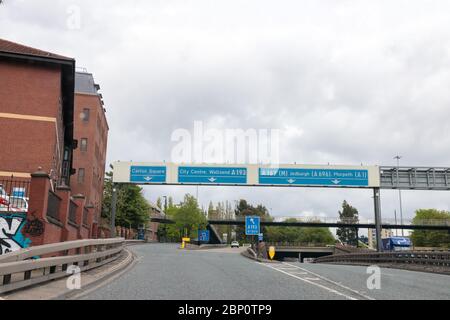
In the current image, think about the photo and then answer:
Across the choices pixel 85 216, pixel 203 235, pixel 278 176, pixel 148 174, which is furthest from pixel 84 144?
pixel 85 216

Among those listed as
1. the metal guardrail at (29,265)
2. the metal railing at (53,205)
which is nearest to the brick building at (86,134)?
the metal railing at (53,205)

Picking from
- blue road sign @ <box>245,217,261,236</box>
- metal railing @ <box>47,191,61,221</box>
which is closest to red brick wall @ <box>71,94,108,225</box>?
blue road sign @ <box>245,217,261,236</box>

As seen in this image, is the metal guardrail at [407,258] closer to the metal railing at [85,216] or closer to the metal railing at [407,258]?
the metal railing at [407,258]

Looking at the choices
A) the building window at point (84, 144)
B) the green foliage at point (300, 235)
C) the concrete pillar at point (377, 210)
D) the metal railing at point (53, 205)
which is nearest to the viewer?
the metal railing at point (53, 205)

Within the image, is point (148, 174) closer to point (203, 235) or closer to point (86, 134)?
point (86, 134)

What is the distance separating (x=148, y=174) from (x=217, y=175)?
648 centimetres

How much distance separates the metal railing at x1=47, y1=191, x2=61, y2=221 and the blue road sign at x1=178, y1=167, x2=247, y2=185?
77.0 feet

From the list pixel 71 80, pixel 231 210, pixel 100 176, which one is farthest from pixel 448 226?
pixel 231 210

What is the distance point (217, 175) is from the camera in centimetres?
4022

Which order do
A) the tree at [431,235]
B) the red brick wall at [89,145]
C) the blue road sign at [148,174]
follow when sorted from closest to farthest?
1. the blue road sign at [148,174]
2. the red brick wall at [89,145]
3. the tree at [431,235]

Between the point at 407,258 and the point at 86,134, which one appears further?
the point at 86,134

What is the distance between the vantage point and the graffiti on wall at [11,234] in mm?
13133

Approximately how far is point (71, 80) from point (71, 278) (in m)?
18.8

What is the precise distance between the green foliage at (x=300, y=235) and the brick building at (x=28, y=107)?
126 meters
